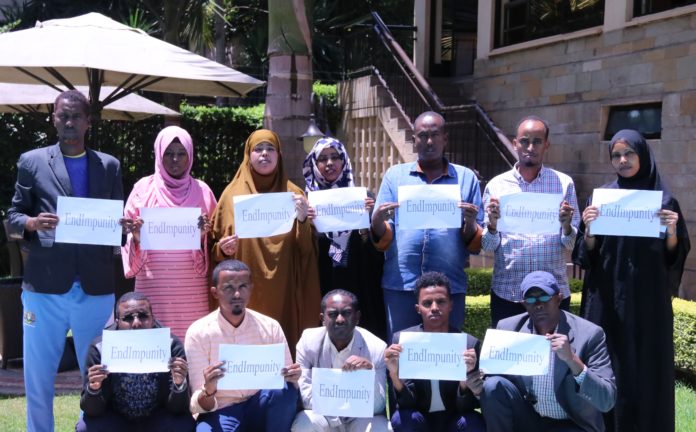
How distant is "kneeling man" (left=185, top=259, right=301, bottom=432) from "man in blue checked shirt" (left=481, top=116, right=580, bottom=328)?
4.47 ft

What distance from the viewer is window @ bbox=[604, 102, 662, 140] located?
9727 mm

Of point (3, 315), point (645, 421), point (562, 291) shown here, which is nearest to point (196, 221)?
point (562, 291)

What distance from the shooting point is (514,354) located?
164 inches

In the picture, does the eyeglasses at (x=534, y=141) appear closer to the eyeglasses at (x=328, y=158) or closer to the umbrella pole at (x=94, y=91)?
the eyeglasses at (x=328, y=158)

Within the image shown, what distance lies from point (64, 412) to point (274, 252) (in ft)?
7.61

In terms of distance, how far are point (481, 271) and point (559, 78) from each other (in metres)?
3.97

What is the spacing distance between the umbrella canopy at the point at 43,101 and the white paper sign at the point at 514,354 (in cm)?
619

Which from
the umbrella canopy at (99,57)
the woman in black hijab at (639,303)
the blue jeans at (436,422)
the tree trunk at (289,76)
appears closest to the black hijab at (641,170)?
the woman in black hijab at (639,303)

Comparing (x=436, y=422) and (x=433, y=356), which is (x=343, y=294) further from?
(x=436, y=422)

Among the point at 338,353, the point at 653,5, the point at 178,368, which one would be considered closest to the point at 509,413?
the point at 338,353

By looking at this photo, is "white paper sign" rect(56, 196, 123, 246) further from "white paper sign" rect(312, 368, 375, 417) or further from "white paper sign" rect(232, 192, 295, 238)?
"white paper sign" rect(312, 368, 375, 417)

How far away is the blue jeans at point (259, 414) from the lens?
14.3 ft

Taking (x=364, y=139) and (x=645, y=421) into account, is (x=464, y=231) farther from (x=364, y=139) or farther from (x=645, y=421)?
(x=364, y=139)

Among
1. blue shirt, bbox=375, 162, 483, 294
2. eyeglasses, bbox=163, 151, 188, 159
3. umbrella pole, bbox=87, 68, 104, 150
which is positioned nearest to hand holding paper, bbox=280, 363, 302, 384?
blue shirt, bbox=375, 162, 483, 294
